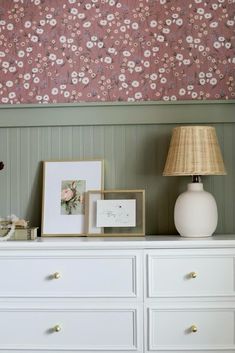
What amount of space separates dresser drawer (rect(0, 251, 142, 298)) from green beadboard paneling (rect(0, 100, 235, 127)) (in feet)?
2.49

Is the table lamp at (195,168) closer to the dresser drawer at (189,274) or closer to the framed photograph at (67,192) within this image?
the dresser drawer at (189,274)

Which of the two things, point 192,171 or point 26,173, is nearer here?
point 192,171

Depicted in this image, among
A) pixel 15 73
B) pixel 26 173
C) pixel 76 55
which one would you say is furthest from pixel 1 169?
pixel 76 55

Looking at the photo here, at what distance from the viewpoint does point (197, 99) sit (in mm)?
2820

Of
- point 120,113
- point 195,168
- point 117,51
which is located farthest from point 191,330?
point 117,51

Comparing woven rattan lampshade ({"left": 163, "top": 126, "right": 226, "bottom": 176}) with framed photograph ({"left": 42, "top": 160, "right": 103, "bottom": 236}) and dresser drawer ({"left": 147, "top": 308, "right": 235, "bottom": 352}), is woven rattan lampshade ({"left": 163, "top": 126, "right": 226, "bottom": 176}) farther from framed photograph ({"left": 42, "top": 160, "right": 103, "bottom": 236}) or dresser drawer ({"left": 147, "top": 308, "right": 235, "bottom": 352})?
dresser drawer ({"left": 147, "top": 308, "right": 235, "bottom": 352})

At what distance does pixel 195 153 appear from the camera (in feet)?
8.26

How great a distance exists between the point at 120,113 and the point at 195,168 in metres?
0.56

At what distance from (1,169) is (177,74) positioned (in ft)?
3.35

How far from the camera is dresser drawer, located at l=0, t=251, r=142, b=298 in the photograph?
243cm

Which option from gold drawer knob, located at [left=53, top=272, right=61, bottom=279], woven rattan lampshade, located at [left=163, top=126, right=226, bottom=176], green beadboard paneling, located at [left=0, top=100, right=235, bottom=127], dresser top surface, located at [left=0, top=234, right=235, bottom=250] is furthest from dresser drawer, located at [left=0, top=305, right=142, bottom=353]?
green beadboard paneling, located at [left=0, top=100, right=235, bottom=127]

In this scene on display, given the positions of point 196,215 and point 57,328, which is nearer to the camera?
point 57,328

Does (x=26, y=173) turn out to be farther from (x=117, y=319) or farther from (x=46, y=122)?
(x=117, y=319)

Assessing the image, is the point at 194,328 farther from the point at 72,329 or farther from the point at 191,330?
the point at 72,329
